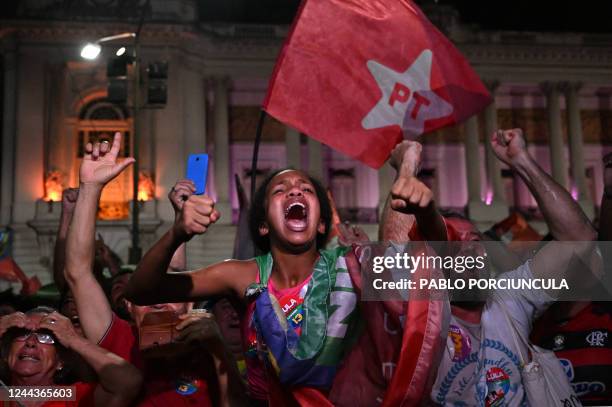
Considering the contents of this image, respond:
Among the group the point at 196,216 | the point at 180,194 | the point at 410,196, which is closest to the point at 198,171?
the point at 180,194

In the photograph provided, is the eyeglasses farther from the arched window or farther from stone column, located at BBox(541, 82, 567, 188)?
stone column, located at BBox(541, 82, 567, 188)

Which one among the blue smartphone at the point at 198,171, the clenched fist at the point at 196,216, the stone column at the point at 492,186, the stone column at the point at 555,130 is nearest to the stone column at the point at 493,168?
the stone column at the point at 492,186

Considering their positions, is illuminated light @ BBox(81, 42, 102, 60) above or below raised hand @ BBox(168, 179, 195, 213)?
above

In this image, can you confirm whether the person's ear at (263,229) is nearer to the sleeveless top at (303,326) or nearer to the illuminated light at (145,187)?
the sleeveless top at (303,326)

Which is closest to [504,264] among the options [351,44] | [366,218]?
[351,44]

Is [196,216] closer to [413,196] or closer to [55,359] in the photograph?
[413,196]

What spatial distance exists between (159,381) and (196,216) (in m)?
1.37

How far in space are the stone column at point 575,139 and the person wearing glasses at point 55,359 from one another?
97.0 feet

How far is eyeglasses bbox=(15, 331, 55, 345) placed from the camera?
313 cm

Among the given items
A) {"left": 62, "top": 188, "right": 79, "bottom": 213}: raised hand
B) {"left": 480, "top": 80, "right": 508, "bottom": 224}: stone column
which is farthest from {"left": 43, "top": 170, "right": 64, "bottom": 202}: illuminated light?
{"left": 62, "top": 188, "right": 79, "bottom": 213}: raised hand

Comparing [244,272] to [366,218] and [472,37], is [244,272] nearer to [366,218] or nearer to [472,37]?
[366,218]

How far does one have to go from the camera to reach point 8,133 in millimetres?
25594

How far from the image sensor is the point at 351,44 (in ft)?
15.7

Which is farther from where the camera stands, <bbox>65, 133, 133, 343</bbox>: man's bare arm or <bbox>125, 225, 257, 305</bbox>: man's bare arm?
<bbox>65, 133, 133, 343</bbox>: man's bare arm
